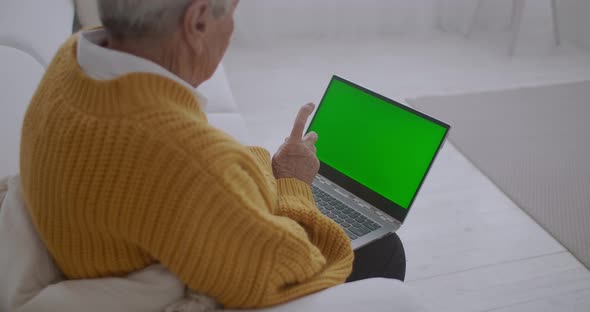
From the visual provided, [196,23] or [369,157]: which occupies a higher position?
[196,23]

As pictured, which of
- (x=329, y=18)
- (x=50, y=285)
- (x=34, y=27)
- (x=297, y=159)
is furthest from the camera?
(x=329, y=18)

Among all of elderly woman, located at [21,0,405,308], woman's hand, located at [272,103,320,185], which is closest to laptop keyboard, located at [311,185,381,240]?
woman's hand, located at [272,103,320,185]

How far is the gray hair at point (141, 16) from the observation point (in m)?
0.66

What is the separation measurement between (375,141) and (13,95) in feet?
2.75

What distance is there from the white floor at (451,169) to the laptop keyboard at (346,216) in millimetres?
530

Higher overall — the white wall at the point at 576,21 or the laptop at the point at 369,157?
the white wall at the point at 576,21

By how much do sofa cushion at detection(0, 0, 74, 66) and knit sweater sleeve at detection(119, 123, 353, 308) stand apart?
3.17ft

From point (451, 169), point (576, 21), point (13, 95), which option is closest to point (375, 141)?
point (13, 95)

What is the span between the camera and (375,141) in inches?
51.4

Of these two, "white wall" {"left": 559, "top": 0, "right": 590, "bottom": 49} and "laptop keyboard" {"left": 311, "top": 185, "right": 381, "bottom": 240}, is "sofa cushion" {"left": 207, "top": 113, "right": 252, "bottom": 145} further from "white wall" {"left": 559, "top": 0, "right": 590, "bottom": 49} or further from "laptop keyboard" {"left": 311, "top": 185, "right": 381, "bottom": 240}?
"white wall" {"left": 559, "top": 0, "right": 590, "bottom": 49}

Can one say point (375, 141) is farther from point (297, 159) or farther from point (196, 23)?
point (196, 23)

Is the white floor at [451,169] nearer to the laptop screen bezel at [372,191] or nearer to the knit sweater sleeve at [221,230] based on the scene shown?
the laptop screen bezel at [372,191]

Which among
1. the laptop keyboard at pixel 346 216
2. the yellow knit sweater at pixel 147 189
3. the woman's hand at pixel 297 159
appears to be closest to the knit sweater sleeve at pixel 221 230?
the yellow knit sweater at pixel 147 189

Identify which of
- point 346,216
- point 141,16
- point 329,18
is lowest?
point 346,216
